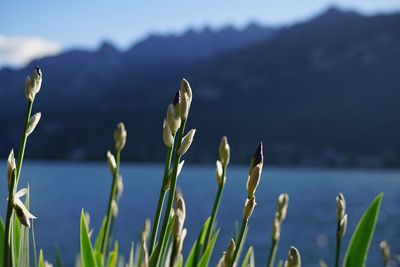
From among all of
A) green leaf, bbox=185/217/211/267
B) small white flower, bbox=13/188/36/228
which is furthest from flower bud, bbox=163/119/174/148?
green leaf, bbox=185/217/211/267

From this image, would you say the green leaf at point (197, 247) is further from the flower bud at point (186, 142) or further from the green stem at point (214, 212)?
the flower bud at point (186, 142)

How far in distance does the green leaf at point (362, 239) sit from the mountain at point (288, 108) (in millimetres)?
136866

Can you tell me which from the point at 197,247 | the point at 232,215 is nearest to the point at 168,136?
the point at 197,247

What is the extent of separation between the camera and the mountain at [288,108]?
5571 inches

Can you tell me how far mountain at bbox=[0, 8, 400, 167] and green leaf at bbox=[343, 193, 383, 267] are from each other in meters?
137

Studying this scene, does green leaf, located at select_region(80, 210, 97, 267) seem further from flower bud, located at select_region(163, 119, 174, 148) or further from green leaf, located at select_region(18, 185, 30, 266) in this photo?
flower bud, located at select_region(163, 119, 174, 148)

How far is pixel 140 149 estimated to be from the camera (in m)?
162

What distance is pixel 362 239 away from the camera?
142cm

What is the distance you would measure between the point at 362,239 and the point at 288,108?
152389 millimetres

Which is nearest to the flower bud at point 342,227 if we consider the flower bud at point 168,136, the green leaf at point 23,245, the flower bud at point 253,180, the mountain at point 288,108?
the flower bud at point 253,180

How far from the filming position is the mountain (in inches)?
5571

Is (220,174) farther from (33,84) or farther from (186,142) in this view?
(33,84)

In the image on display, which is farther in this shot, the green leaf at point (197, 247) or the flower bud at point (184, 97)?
the green leaf at point (197, 247)

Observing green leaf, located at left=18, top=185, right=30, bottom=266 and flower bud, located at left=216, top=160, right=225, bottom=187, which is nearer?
flower bud, located at left=216, top=160, right=225, bottom=187
